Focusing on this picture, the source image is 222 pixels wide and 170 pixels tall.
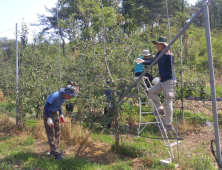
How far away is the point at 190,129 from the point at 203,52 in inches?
599

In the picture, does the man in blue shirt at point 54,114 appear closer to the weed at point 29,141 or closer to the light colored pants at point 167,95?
the weed at point 29,141

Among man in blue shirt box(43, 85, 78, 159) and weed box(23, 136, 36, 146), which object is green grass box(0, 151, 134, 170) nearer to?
man in blue shirt box(43, 85, 78, 159)

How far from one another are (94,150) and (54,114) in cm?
124

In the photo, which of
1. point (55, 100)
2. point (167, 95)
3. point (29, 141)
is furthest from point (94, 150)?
point (167, 95)

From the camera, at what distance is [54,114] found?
526 cm

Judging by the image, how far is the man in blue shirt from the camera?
494 cm

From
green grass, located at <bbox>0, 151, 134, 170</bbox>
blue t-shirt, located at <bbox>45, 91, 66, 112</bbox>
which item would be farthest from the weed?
blue t-shirt, located at <bbox>45, 91, 66, 112</bbox>

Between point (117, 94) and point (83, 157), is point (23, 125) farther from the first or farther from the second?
point (117, 94)

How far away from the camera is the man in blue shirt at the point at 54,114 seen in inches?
194

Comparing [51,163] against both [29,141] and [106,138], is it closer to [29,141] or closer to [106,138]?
[29,141]

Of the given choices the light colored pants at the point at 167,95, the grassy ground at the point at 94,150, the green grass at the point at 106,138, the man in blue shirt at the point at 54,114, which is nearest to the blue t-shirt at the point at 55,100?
the man in blue shirt at the point at 54,114

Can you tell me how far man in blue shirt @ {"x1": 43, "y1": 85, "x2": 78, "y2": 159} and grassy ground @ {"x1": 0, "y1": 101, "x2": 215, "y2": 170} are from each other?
27 cm

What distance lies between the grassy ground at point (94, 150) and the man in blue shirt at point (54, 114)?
27cm

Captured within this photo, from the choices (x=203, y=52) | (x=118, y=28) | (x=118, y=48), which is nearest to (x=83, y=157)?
(x=118, y=48)
